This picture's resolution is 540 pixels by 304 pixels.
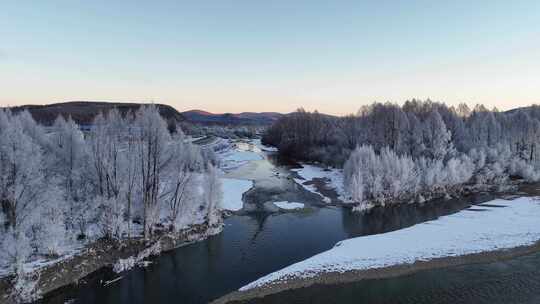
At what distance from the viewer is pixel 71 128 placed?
90.2 feet

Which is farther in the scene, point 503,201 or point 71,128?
point 503,201

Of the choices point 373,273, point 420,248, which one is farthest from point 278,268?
point 420,248

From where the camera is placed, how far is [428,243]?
26.2 metres

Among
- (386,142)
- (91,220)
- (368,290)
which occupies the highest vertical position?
(386,142)

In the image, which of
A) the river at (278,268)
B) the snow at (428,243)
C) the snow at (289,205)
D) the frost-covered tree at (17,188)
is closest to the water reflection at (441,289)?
the river at (278,268)

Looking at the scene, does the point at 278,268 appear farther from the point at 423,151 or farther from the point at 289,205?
the point at 423,151

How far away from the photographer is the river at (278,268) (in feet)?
60.3

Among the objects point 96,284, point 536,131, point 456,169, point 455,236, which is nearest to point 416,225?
point 455,236

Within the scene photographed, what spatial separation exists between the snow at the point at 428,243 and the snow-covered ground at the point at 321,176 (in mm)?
14408

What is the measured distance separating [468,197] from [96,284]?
1807 inches

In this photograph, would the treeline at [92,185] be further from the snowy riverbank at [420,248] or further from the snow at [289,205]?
the snowy riverbank at [420,248]

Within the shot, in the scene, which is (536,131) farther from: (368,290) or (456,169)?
(368,290)

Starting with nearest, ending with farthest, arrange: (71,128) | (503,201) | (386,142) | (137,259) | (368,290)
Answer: (368,290) < (137,259) < (71,128) < (503,201) < (386,142)

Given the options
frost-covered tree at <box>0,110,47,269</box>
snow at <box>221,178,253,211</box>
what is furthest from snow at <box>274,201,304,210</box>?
frost-covered tree at <box>0,110,47,269</box>
